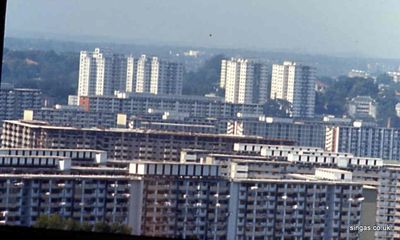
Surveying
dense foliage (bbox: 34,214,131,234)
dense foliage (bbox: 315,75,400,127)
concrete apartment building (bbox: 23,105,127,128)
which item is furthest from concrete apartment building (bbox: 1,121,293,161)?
dense foliage (bbox: 34,214,131,234)

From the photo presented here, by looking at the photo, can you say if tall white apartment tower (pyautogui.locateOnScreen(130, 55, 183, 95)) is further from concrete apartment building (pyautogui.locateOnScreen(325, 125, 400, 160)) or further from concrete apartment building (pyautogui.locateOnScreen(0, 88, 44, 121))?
concrete apartment building (pyautogui.locateOnScreen(325, 125, 400, 160))

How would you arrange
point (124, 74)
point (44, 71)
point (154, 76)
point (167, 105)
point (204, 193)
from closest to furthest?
1. point (204, 193)
2. point (44, 71)
3. point (154, 76)
4. point (124, 74)
5. point (167, 105)

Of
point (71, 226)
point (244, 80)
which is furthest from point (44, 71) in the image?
point (71, 226)

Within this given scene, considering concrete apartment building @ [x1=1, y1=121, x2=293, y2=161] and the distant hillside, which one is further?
concrete apartment building @ [x1=1, y1=121, x2=293, y2=161]

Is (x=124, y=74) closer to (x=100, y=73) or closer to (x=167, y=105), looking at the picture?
(x=100, y=73)

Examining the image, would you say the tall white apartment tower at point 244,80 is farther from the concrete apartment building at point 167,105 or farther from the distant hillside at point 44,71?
the distant hillside at point 44,71

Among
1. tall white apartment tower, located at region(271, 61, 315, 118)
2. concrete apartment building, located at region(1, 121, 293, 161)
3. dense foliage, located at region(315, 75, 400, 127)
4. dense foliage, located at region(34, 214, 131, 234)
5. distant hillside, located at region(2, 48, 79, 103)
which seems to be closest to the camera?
dense foliage, located at region(34, 214, 131, 234)

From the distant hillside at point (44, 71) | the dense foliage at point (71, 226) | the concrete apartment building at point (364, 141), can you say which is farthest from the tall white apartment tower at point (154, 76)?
the dense foliage at point (71, 226)
